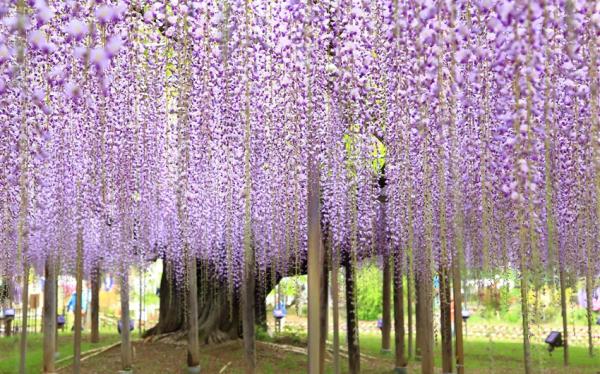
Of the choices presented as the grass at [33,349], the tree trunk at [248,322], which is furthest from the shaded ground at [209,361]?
the tree trunk at [248,322]

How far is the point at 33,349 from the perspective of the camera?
16.7 metres

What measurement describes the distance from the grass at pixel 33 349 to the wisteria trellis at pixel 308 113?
242cm

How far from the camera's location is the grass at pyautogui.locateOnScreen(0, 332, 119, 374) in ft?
43.8

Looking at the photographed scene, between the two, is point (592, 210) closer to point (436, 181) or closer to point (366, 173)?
point (436, 181)

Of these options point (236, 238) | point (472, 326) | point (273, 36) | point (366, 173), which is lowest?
point (472, 326)

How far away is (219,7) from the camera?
21.0 ft

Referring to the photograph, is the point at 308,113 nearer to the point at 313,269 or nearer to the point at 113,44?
the point at 313,269

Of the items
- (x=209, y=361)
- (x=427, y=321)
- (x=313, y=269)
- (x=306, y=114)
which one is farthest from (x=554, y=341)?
(x=306, y=114)

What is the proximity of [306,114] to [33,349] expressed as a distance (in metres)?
12.5

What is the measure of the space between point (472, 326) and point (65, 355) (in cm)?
1373

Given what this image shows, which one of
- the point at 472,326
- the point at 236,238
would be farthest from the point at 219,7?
the point at 472,326

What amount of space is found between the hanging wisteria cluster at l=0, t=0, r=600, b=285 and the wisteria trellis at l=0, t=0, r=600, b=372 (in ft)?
0.09

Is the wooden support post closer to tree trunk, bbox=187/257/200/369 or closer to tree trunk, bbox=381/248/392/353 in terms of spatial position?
tree trunk, bbox=381/248/392/353

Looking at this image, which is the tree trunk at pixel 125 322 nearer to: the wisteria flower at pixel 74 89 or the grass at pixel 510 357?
the wisteria flower at pixel 74 89
